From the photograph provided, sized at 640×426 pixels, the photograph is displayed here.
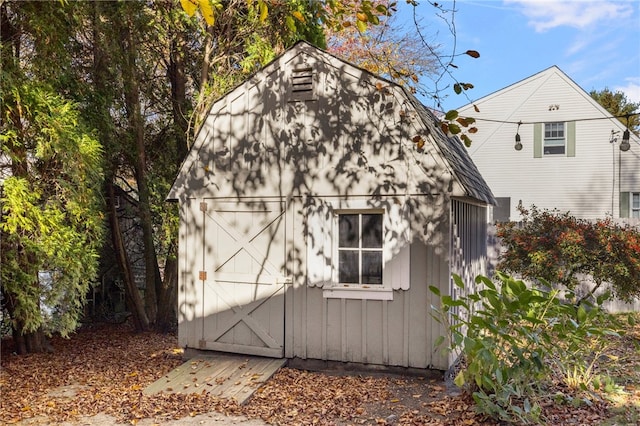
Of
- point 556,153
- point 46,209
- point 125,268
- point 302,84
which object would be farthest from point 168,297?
point 556,153

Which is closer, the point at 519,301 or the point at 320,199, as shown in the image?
the point at 519,301

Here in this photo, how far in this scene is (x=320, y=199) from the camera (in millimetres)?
5719

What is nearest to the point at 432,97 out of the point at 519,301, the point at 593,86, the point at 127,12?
the point at 519,301

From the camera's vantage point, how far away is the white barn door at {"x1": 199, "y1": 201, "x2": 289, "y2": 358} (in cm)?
588

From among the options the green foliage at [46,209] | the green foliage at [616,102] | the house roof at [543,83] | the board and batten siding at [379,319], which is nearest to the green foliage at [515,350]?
the board and batten siding at [379,319]

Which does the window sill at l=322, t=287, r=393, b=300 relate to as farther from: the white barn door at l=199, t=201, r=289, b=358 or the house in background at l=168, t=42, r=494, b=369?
the white barn door at l=199, t=201, r=289, b=358

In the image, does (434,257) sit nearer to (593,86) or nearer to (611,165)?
(611,165)

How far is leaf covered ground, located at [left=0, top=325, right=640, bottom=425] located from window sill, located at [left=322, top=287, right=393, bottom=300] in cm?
97

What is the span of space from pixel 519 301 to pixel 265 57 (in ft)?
19.3

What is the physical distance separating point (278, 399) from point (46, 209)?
12.9 feet

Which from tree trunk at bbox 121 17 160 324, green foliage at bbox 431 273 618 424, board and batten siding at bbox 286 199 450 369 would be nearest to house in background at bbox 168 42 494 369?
board and batten siding at bbox 286 199 450 369

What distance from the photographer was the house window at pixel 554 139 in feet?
45.3

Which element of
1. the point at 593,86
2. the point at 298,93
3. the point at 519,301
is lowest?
the point at 519,301

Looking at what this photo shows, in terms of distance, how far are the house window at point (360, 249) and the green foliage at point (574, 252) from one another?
3.34 m
